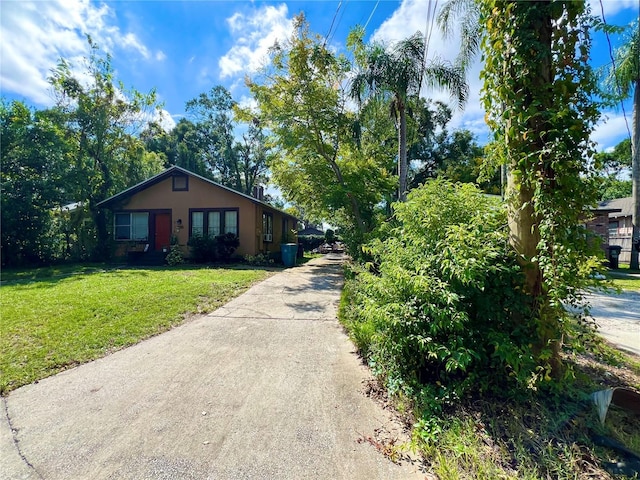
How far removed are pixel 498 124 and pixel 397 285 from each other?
1603 mm

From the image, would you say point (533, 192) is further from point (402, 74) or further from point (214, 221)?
point (214, 221)

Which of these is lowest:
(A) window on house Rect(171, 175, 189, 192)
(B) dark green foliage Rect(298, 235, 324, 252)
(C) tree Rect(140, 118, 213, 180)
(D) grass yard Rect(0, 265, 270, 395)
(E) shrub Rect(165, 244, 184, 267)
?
(D) grass yard Rect(0, 265, 270, 395)

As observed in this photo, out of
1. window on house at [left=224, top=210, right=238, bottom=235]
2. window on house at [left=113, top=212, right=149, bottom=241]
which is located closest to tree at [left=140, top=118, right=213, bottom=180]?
window on house at [left=113, top=212, right=149, bottom=241]

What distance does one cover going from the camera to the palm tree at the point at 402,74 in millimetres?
9172

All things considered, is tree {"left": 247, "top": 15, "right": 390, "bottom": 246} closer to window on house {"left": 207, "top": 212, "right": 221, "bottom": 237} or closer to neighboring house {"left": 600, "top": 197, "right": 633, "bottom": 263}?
window on house {"left": 207, "top": 212, "right": 221, "bottom": 237}

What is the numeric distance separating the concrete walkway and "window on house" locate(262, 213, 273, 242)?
36.4 feet

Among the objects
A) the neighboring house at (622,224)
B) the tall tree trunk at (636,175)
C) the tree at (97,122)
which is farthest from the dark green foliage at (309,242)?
the tall tree trunk at (636,175)

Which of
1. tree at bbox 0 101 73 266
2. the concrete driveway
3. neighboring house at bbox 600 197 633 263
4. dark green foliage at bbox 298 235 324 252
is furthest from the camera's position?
dark green foliage at bbox 298 235 324 252

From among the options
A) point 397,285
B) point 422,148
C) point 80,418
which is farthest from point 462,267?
point 422,148

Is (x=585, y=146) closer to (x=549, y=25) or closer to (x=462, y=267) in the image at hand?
(x=549, y=25)

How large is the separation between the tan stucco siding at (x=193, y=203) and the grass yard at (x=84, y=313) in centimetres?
508

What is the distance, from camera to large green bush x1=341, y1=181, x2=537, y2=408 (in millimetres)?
2273

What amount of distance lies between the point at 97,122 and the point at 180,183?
19.0 ft

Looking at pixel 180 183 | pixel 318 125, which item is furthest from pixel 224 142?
pixel 318 125
